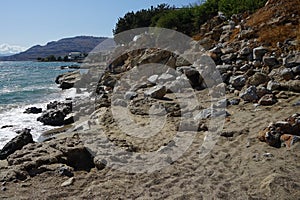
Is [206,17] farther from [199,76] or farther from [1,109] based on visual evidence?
[1,109]

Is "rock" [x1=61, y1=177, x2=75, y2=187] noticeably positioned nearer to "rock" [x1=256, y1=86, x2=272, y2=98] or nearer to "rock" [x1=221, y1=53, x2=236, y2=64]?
"rock" [x1=256, y1=86, x2=272, y2=98]

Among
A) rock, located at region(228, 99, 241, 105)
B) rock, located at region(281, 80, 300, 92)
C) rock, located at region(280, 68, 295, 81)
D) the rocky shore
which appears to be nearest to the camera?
the rocky shore

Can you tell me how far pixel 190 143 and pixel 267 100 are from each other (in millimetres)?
2511

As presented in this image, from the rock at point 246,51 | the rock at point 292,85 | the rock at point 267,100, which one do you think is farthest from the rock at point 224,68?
the rock at point 267,100

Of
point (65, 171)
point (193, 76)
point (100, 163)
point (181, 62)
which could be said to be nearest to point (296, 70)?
point (193, 76)

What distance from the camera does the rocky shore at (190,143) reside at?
442 cm

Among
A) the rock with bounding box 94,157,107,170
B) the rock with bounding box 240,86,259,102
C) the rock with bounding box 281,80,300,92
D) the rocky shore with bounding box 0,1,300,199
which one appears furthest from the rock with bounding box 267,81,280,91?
the rock with bounding box 94,157,107,170

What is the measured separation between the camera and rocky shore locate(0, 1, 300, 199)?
4418 millimetres

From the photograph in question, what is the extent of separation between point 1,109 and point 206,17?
14.0 meters

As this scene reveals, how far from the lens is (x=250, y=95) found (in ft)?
25.7

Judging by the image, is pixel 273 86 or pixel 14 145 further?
pixel 273 86

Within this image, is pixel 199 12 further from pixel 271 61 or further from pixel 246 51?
pixel 271 61

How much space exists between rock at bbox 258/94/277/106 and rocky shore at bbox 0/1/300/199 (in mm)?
26

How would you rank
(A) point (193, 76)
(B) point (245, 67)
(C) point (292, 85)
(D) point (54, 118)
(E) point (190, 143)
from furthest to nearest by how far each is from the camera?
(D) point (54, 118)
(A) point (193, 76)
(B) point (245, 67)
(C) point (292, 85)
(E) point (190, 143)
